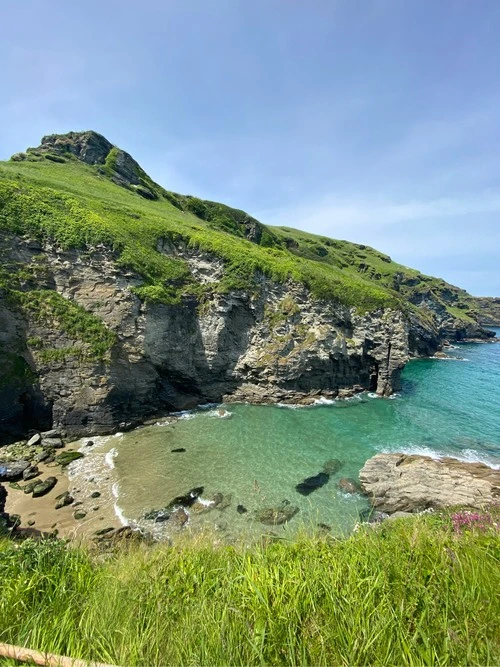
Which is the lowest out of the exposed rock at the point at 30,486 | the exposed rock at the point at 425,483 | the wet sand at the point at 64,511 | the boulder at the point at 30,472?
the wet sand at the point at 64,511

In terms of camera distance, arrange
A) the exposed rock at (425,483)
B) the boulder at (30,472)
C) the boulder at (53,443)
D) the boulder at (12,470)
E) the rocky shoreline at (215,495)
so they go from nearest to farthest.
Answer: the rocky shoreline at (215,495) < the exposed rock at (425,483) < the boulder at (12,470) < the boulder at (30,472) < the boulder at (53,443)

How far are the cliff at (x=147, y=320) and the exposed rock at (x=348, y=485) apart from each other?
1634 centimetres

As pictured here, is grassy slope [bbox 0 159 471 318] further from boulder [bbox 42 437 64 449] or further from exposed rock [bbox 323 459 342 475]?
exposed rock [bbox 323 459 342 475]

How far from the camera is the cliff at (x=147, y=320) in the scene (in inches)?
1075

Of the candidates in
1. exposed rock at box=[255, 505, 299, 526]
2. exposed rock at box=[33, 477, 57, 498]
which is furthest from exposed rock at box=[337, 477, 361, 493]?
exposed rock at box=[33, 477, 57, 498]

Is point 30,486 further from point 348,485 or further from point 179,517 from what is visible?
point 348,485

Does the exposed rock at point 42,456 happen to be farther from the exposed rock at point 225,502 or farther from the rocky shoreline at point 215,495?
the exposed rock at point 225,502

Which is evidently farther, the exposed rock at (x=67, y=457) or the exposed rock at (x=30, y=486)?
the exposed rock at (x=67, y=457)

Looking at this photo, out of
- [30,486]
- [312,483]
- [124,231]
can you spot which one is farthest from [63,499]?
[124,231]

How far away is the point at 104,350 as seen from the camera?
28.9 meters

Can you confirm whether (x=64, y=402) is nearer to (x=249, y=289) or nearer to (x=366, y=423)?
(x=249, y=289)

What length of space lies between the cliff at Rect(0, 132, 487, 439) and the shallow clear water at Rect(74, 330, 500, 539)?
3995mm

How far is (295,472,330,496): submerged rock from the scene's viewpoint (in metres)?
19.5

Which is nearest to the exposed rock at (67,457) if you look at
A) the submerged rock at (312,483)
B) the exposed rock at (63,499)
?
the exposed rock at (63,499)
